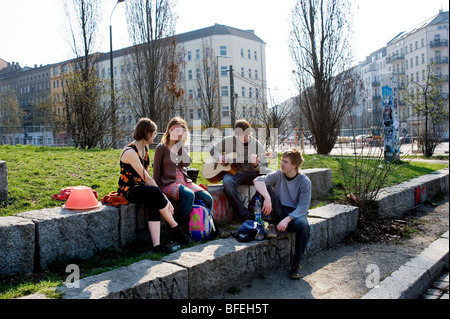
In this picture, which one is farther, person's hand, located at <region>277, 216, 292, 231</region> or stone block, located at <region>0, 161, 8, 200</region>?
stone block, located at <region>0, 161, 8, 200</region>

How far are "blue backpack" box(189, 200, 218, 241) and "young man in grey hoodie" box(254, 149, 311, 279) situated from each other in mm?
709

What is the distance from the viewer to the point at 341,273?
180 inches

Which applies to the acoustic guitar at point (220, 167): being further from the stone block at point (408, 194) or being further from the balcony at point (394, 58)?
the balcony at point (394, 58)

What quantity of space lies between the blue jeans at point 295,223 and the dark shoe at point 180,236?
1050 millimetres

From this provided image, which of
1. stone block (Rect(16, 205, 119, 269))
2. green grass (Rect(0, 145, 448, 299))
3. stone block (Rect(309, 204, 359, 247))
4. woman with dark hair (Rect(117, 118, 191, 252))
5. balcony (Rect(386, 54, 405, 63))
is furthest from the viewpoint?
balcony (Rect(386, 54, 405, 63))

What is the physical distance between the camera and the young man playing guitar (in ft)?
19.0

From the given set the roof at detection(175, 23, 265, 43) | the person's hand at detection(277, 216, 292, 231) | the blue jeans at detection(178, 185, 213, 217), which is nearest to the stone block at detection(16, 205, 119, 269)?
the blue jeans at detection(178, 185, 213, 217)

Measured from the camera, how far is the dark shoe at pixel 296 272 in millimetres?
4373

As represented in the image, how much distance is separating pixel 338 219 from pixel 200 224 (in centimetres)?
223

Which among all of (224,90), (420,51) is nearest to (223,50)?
(224,90)

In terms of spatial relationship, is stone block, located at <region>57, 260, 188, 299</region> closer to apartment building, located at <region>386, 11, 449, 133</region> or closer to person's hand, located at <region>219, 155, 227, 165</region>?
person's hand, located at <region>219, 155, 227, 165</region>

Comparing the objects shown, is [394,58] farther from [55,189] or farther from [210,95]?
[55,189]

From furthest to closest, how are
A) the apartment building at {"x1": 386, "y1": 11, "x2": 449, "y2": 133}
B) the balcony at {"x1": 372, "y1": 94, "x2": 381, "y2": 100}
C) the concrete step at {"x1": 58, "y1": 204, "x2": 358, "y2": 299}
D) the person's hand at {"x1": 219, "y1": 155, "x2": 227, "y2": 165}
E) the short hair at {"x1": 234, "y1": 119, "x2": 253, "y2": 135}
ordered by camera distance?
the balcony at {"x1": 372, "y1": 94, "x2": 381, "y2": 100} → the apartment building at {"x1": 386, "y1": 11, "x2": 449, "y2": 133} → the short hair at {"x1": 234, "y1": 119, "x2": 253, "y2": 135} → the person's hand at {"x1": 219, "y1": 155, "x2": 227, "y2": 165} → the concrete step at {"x1": 58, "y1": 204, "x2": 358, "y2": 299}
